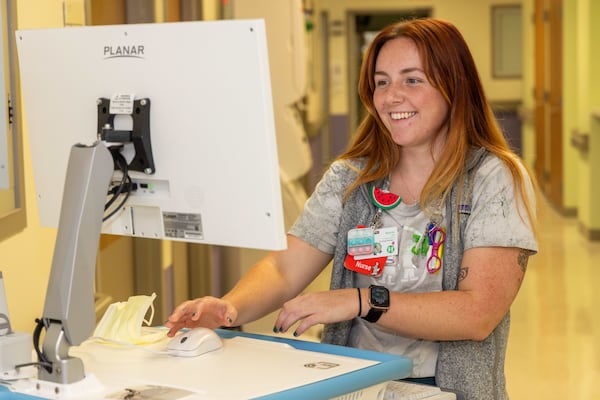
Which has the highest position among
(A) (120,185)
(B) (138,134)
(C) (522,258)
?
(B) (138,134)

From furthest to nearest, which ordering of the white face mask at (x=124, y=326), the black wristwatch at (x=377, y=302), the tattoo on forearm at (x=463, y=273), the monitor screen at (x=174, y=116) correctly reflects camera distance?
the tattoo on forearm at (x=463, y=273), the black wristwatch at (x=377, y=302), the white face mask at (x=124, y=326), the monitor screen at (x=174, y=116)

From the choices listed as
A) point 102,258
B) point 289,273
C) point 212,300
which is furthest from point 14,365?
point 102,258

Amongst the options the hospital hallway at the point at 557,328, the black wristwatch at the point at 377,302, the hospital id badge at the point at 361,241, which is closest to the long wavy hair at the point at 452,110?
the hospital id badge at the point at 361,241

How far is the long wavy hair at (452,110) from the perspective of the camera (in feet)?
8.64

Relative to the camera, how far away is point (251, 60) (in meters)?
1.76

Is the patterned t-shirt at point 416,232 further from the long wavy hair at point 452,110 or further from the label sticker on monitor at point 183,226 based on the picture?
the label sticker on monitor at point 183,226

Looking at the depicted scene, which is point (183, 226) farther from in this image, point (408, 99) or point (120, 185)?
point (408, 99)

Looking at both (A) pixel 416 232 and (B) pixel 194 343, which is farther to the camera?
(A) pixel 416 232

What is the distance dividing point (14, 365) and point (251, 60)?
78 cm

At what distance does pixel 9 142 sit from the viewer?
2.59 m

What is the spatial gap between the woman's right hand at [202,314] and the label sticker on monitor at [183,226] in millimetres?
353

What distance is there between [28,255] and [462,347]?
4.02ft

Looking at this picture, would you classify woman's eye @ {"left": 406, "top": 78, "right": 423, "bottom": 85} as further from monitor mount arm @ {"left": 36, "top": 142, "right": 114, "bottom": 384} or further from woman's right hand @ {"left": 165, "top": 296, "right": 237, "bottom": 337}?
monitor mount arm @ {"left": 36, "top": 142, "right": 114, "bottom": 384}

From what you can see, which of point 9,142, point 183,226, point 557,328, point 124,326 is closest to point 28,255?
point 9,142
